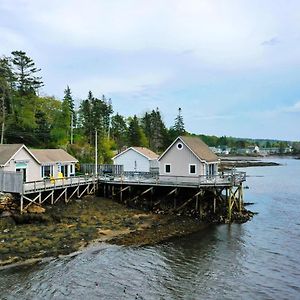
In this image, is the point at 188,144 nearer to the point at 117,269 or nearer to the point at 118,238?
the point at 118,238

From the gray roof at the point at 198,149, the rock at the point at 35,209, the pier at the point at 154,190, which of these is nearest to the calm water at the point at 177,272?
the pier at the point at 154,190

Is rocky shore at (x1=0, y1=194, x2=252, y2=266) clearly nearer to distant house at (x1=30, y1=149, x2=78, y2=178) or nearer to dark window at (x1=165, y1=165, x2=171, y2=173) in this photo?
dark window at (x1=165, y1=165, x2=171, y2=173)

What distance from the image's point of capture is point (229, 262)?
22.7 m

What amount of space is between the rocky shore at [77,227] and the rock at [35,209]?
338 millimetres

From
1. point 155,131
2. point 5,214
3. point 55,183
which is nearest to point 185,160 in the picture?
Result: point 55,183

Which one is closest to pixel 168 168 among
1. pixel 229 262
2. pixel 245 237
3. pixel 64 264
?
pixel 245 237

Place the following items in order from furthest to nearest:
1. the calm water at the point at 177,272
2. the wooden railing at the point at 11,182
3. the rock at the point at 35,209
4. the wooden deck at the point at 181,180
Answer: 1. the wooden deck at the point at 181,180
2. the rock at the point at 35,209
3. the wooden railing at the point at 11,182
4. the calm water at the point at 177,272

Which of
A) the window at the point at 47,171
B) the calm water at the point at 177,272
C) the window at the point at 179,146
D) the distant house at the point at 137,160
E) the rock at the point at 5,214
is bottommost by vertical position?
the calm water at the point at 177,272

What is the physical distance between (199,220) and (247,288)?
14092 mm

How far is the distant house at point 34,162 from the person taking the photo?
33.2 m

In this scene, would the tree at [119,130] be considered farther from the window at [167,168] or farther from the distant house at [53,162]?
the window at [167,168]

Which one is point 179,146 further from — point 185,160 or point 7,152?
point 7,152

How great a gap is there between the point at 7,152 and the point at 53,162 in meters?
5.90

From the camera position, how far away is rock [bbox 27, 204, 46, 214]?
29375 millimetres
